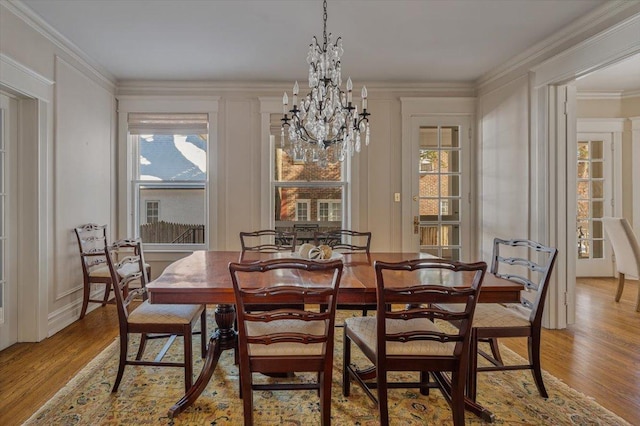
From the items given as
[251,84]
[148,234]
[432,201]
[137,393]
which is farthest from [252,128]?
[137,393]

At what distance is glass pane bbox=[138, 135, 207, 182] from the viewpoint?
4.51 m

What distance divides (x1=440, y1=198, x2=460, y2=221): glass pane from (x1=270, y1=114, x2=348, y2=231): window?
1220mm

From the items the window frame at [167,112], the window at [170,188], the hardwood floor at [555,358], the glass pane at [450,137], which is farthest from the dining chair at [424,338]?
the window at [170,188]

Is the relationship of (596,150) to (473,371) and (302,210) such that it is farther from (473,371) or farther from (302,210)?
(473,371)

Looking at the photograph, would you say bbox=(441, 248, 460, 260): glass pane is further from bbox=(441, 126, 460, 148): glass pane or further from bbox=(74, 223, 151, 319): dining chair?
bbox=(74, 223, 151, 319): dining chair

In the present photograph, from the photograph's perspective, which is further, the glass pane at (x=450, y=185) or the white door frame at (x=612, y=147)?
the white door frame at (x=612, y=147)

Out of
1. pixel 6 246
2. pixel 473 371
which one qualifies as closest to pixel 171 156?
pixel 6 246

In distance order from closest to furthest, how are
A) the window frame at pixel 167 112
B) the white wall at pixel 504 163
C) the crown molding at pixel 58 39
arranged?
1. the crown molding at pixel 58 39
2. the white wall at pixel 504 163
3. the window frame at pixel 167 112

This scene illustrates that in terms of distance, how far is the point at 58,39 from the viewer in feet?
10.5

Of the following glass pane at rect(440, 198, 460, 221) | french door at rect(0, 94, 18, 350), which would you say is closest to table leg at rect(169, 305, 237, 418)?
french door at rect(0, 94, 18, 350)

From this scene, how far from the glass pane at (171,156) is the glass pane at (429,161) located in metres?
2.65

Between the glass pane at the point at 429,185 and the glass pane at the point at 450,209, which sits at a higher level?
the glass pane at the point at 429,185

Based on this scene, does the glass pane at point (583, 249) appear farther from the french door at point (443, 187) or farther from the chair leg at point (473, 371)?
the chair leg at point (473, 371)

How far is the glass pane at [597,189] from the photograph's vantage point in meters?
5.43
